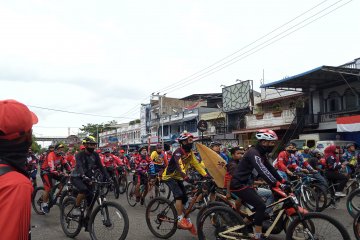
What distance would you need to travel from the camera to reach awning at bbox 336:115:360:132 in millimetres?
20666

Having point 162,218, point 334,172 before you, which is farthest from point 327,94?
point 162,218

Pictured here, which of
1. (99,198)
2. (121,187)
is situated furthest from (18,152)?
(121,187)

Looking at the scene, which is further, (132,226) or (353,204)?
(353,204)

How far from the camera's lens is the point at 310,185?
30.1 ft

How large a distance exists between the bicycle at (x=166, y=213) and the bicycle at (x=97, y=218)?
1082mm

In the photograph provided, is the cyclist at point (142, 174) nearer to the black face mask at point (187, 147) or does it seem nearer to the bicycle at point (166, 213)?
the bicycle at point (166, 213)

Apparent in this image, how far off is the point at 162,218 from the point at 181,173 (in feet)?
3.02

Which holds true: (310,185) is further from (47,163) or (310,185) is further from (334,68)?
(334,68)

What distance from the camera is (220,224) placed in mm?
5516

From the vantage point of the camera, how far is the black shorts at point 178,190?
6.75 meters

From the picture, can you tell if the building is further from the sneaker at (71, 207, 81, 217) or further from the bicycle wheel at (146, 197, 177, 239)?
the sneaker at (71, 207, 81, 217)

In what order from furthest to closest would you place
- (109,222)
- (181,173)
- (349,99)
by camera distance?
(349,99), (181,173), (109,222)

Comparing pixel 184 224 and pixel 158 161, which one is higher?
pixel 158 161

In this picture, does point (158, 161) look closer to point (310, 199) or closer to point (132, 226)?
point (132, 226)
